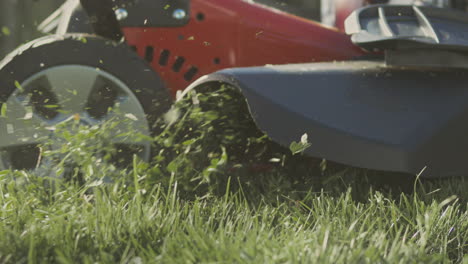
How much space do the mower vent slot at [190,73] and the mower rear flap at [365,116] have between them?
471 millimetres

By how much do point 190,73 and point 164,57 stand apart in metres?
0.12

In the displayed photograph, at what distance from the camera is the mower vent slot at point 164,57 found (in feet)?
7.14

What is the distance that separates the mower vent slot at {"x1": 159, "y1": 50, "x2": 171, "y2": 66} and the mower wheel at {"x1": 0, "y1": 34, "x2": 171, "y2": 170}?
0.30 metres

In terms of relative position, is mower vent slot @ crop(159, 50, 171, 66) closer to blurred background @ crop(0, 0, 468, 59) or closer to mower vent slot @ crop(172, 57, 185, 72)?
mower vent slot @ crop(172, 57, 185, 72)

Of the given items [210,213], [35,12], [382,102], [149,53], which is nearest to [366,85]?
[382,102]

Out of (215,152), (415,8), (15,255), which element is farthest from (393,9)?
(15,255)

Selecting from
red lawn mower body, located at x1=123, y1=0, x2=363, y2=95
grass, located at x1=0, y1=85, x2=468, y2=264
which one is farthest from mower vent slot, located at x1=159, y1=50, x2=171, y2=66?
grass, located at x1=0, y1=85, x2=468, y2=264

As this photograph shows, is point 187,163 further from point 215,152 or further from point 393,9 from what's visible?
point 393,9

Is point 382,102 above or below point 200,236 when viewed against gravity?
above

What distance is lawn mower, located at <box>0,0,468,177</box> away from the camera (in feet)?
5.38

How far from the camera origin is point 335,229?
127cm

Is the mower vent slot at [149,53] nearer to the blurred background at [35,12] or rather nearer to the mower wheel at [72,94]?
the mower wheel at [72,94]

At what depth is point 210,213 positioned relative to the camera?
149 cm

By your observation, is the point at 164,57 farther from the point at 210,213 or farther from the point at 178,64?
the point at 210,213
